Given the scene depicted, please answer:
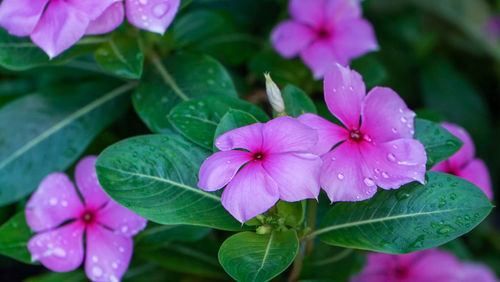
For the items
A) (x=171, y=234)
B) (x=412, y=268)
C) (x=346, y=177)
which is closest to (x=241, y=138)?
(x=346, y=177)

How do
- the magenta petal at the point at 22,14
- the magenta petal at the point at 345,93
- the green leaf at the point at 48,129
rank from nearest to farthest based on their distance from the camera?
the magenta petal at the point at 345,93
the magenta petal at the point at 22,14
the green leaf at the point at 48,129

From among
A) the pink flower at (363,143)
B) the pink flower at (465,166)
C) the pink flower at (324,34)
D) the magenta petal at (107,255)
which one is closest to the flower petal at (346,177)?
the pink flower at (363,143)

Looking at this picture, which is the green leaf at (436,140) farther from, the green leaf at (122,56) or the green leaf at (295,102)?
the green leaf at (122,56)

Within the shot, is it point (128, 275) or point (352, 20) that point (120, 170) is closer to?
point (128, 275)

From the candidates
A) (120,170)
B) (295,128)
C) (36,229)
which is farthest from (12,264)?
(295,128)

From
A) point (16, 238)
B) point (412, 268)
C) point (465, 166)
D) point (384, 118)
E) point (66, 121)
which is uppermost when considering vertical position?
point (384, 118)

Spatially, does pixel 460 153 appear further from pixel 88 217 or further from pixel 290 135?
pixel 88 217
